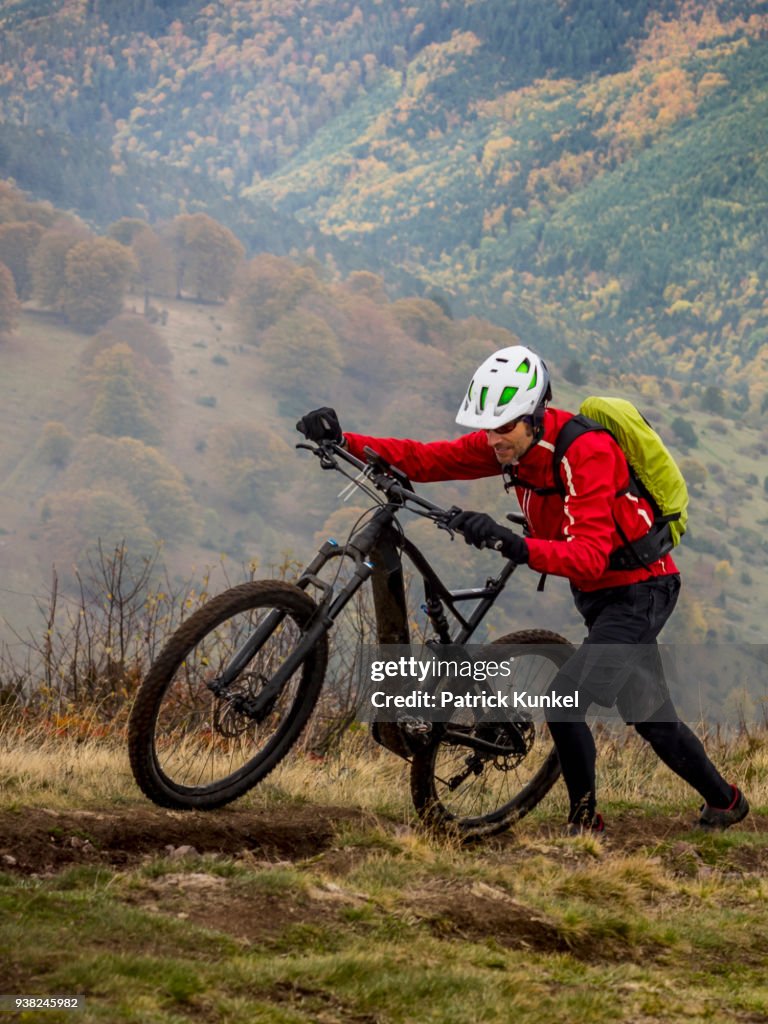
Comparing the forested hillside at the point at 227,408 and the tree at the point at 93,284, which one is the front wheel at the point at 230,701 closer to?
the forested hillside at the point at 227,408

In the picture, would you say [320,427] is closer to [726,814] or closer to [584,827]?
[584,827]

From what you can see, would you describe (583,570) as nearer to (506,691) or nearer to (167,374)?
(506,691)

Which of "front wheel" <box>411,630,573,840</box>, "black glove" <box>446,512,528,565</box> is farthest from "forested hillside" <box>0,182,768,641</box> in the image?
"black glove" <box>446,512,528,565</box>

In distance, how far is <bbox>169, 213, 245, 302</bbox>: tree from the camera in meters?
187

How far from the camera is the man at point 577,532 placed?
5125 mm

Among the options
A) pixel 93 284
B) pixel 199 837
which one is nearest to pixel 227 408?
pixel 93 284

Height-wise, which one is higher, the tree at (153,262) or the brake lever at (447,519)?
the tree at (153,262)

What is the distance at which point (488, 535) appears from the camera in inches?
189

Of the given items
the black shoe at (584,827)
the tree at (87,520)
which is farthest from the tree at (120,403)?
the black shoe at (584,827)

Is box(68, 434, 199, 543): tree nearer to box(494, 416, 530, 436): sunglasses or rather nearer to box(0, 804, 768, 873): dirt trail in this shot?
box(0, 804, 768, 873): dirt trail

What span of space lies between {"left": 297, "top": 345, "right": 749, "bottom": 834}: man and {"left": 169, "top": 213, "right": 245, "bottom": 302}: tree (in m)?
185

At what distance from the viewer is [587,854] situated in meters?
5.46

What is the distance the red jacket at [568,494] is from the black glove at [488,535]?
13 cm

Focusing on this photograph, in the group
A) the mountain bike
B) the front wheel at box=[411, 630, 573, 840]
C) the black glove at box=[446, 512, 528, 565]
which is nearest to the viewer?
the black glove at box=[446, 512, 528, 565]
